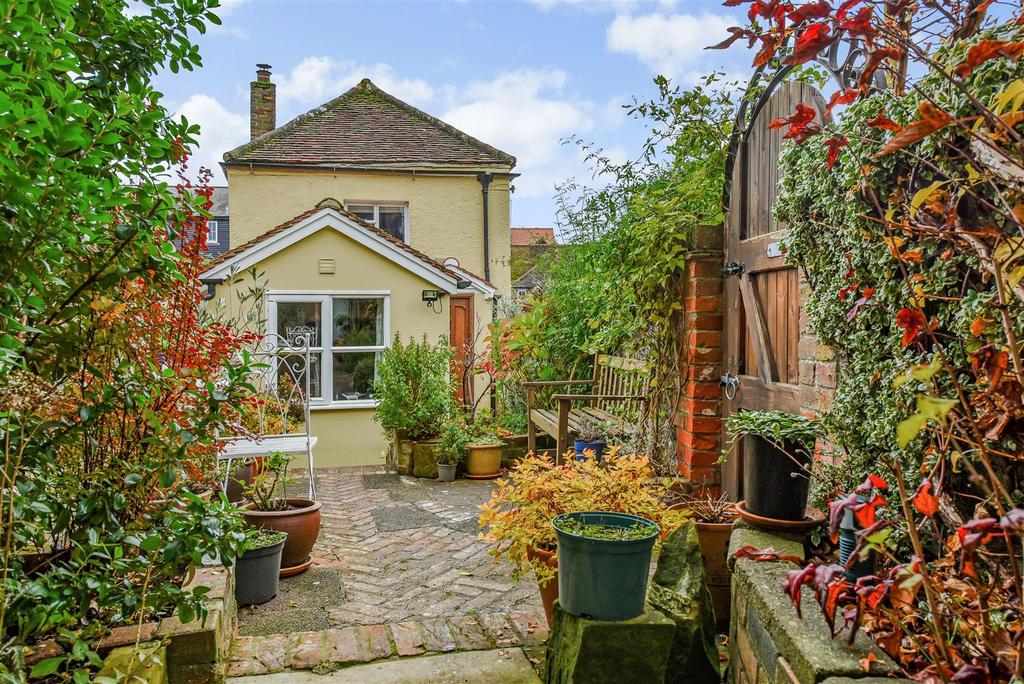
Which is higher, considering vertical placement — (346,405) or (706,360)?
(706,360)

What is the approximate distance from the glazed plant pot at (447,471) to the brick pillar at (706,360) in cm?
361

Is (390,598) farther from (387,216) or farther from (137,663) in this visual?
(387,216)

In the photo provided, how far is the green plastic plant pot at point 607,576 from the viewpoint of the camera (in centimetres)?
251

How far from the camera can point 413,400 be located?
24.3 ft

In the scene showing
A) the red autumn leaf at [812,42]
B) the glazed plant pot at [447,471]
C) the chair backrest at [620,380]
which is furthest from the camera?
the glazed plant pot at [447,471]

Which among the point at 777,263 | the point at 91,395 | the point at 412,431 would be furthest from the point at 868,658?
the point at 412,431

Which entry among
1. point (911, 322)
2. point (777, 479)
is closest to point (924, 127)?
point (911, 322)

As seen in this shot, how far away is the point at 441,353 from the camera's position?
7.71 m

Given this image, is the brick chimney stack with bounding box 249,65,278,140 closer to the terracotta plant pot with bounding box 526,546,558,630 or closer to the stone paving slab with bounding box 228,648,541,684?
the terracotta plant pot with bounding box 526,546,558,630

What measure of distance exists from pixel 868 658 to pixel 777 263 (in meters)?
2.02

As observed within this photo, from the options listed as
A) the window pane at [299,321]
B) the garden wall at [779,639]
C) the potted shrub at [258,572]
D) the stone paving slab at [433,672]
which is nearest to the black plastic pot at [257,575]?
the potted shrub at [258,572]

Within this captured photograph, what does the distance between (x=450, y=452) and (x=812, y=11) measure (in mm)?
5962

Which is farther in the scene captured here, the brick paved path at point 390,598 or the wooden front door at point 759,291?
the wooden front door at point 759,291

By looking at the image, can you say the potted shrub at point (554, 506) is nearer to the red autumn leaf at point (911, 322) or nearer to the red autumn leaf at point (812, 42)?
the red autumn leaf at point (911, 322)
